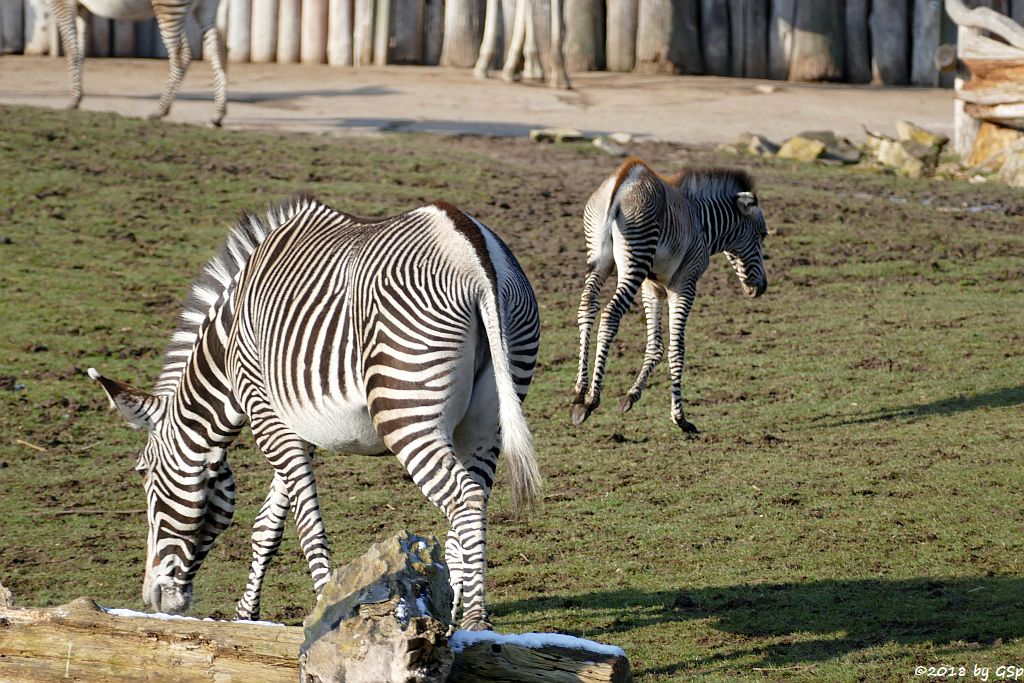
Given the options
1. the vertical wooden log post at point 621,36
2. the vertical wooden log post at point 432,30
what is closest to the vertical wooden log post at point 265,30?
the vertical wooden log post at point 432,30

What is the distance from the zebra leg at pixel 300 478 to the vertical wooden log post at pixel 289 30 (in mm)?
19019

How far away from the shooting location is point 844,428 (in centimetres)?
915

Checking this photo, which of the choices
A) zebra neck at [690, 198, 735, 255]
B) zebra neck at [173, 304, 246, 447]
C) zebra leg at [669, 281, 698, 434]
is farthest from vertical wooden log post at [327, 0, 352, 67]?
zebra neck at [173, 304, 246, 447]

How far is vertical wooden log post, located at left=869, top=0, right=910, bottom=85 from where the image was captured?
23.6 m

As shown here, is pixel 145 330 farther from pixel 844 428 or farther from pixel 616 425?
pixel 844 428

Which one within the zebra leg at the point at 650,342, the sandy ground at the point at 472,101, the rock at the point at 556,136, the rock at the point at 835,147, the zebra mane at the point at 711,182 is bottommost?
the zebra leg at the point at 650,342

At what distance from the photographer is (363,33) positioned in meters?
23.6

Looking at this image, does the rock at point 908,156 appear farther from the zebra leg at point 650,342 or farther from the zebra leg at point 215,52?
the zebra leg at point 215,52

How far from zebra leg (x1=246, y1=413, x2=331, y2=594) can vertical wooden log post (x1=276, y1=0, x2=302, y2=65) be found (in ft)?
62.4

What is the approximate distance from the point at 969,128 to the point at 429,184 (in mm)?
8943

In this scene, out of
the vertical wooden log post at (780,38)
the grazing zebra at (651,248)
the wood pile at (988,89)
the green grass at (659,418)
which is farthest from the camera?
the vertical wooden log post at (780,38)

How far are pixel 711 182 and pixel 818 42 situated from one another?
14208 millimetres

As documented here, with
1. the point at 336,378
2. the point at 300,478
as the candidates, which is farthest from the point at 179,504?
the point at 336,378

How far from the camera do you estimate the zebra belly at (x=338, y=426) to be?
17.0ft
